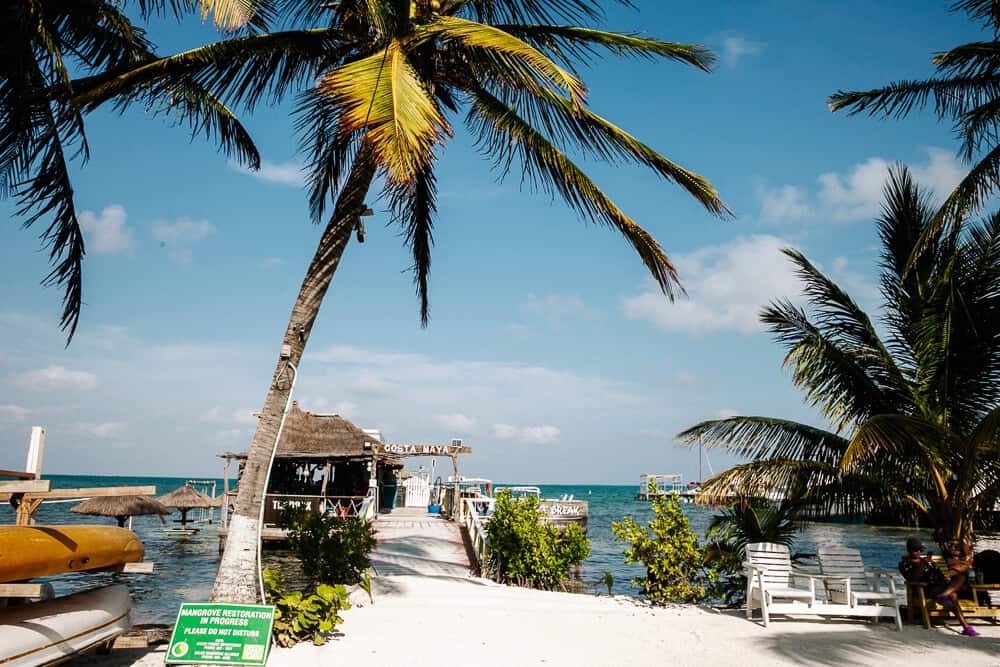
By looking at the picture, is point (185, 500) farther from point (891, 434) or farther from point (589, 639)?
point (891, 434)

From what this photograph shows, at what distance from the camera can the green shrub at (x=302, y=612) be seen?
671 centimetres

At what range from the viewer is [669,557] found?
10.1 m

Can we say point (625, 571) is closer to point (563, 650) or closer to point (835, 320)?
point (835, 320)

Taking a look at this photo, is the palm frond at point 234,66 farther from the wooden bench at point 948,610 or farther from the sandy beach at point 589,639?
the wooden bench at point 948,610

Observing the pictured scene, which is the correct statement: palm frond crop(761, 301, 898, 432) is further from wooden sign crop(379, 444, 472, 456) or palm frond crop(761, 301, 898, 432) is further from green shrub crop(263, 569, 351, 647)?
wooden sign crop(379, 444, 472, 456)

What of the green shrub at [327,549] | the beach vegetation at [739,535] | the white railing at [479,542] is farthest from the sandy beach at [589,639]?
the white railing at [479,542]

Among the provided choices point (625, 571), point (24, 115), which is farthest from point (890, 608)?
point (625, 571)

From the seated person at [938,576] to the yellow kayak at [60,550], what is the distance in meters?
9.38

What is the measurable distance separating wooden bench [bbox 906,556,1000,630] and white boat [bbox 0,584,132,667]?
926cm

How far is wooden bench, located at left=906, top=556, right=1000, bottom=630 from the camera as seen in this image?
8.82m

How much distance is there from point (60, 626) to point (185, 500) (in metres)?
27.2

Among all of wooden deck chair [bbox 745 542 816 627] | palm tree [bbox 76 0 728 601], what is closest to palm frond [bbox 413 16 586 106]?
Answer: palm tree [bbox 76 0 728 601]

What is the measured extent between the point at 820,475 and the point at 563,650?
16.0 ft

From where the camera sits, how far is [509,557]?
40.0ft
